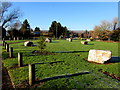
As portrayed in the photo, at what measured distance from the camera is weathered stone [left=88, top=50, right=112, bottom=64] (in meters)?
7.97

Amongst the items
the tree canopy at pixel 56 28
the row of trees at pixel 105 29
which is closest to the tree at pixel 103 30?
the row of trees at pixel 105 29

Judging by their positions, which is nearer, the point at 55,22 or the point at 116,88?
the point at 116,88

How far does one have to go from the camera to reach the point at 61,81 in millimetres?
4805

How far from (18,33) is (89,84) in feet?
158

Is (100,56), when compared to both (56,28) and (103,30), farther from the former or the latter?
(56,28)

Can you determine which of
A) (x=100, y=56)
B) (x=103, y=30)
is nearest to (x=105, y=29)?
(x=103, y=30)

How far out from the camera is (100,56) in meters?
8.23

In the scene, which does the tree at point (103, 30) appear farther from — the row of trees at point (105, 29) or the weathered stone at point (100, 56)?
the weathered stone at point (100, 56)

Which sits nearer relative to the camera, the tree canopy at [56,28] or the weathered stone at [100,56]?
the weathered stone at [100,56]

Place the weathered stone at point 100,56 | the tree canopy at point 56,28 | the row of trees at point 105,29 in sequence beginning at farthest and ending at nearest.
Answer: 1. the tree canopy at point 56,28
2. the row of trees at point 105,29
3. the weathered stone at point 100,56

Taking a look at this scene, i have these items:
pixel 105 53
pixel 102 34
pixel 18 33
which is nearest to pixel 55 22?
pixel 18 33

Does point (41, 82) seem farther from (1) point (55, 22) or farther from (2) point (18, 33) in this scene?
(1) point (55, 22)

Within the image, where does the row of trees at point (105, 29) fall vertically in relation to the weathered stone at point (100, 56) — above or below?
above

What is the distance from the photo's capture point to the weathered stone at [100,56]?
7.97 meters
